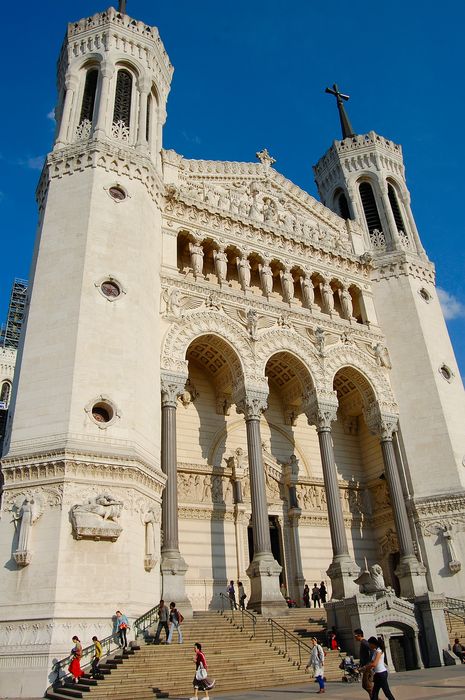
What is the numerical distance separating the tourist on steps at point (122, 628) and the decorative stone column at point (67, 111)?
1703 centimetres

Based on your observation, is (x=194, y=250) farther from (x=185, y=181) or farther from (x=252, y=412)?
(x=252, y=412)

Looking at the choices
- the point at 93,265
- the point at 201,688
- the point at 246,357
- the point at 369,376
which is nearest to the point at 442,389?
the point at 369,376

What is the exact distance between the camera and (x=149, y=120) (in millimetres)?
24703

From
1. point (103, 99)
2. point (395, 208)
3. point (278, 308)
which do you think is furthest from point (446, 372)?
point (103, 99)

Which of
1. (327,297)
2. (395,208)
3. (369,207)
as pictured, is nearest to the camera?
(327,297)

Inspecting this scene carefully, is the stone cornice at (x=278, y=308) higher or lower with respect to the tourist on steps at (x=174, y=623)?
higher

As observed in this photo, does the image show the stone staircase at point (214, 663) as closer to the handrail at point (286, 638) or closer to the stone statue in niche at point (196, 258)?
the handrail at point (286, 638)

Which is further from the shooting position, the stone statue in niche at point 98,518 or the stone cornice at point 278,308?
the stone cornice at point 278,308

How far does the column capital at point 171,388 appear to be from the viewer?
64.2 feet

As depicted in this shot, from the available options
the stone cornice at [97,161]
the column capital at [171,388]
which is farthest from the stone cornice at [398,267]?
the column capital at [171,388]

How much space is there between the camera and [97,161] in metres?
21.3

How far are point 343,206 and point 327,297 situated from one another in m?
8.98

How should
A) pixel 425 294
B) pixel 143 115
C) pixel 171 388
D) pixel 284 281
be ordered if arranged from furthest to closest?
pixel 425 294, pixel 284 281, pixel 143 115, pixel 171 388

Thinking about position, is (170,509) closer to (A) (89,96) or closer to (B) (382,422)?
(B) (382,422)
